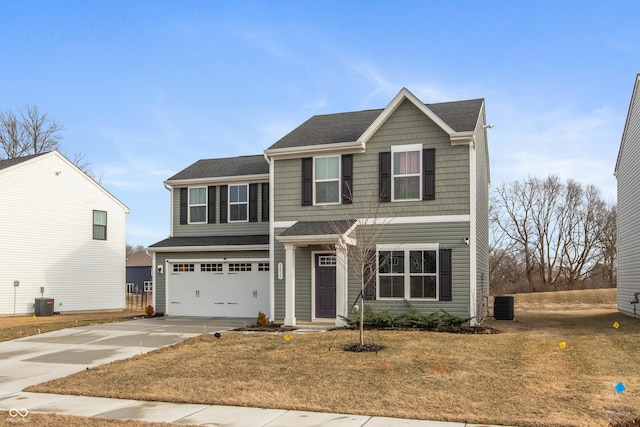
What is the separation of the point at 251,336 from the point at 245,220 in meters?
7.87

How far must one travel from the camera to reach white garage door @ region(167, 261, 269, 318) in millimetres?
21078

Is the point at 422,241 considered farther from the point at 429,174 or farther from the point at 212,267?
the point at 212,267

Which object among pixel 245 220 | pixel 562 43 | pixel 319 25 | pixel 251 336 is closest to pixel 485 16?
pixel 562 43

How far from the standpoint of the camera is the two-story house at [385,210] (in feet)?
53.8

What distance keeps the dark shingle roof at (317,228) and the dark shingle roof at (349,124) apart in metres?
2.51

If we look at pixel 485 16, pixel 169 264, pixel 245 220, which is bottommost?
pixel 169 264

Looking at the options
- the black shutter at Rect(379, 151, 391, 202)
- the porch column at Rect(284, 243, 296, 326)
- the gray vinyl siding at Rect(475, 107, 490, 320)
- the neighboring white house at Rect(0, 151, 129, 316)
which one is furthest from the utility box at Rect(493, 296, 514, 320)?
the neighboring white house at Rect(0, 151, 129, 316)

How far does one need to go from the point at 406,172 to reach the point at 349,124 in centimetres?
332

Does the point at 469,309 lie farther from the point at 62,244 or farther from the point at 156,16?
the point at 62,244

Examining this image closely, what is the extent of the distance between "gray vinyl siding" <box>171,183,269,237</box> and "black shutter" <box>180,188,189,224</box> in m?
0.16

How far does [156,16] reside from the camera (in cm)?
1496

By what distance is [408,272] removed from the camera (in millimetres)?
16781

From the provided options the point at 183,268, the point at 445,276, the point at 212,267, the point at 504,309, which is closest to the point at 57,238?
the point at 183,268

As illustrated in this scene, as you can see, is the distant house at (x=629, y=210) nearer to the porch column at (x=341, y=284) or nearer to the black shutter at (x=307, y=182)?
the porch column at (x=341, y=284)
